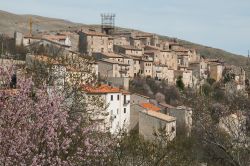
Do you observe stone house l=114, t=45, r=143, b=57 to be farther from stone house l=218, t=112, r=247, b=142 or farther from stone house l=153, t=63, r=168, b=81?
stone house l=218, t=112, r=247, b=142

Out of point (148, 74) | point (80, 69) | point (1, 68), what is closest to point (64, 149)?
point (1, 68)

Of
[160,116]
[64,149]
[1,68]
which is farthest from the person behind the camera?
[160,116]

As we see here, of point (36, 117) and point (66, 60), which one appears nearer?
point (36, 117)

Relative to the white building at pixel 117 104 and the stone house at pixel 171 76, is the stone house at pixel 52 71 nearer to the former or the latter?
the white building at pixel 117 104

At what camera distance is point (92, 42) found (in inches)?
3354

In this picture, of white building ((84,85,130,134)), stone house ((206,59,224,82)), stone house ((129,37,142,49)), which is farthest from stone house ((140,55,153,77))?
white building ((84,85,130,134))

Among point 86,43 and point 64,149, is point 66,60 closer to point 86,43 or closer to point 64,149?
point 64,149

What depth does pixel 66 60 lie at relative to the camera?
2373 centimetres

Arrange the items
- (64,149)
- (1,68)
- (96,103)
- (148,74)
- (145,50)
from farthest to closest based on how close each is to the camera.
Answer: (145,50), (148,74), (96,103), (1,68), (64,149)

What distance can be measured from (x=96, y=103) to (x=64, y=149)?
9.21 m

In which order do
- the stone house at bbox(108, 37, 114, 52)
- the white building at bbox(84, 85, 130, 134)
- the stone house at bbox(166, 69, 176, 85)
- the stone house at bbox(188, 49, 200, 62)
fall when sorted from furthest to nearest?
the stone house at bbox(188, 49, 200, 62), the stone house at bbox(166, 69, 176, 85), the stone house at bbox(108, 37, 114, 52), the white building at bbox(84, 85, 130, 134)

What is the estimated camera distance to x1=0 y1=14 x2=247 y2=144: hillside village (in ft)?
79.6

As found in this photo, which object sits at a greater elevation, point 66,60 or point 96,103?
point 66,60

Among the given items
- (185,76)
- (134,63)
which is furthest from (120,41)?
Answer: (185,76)
